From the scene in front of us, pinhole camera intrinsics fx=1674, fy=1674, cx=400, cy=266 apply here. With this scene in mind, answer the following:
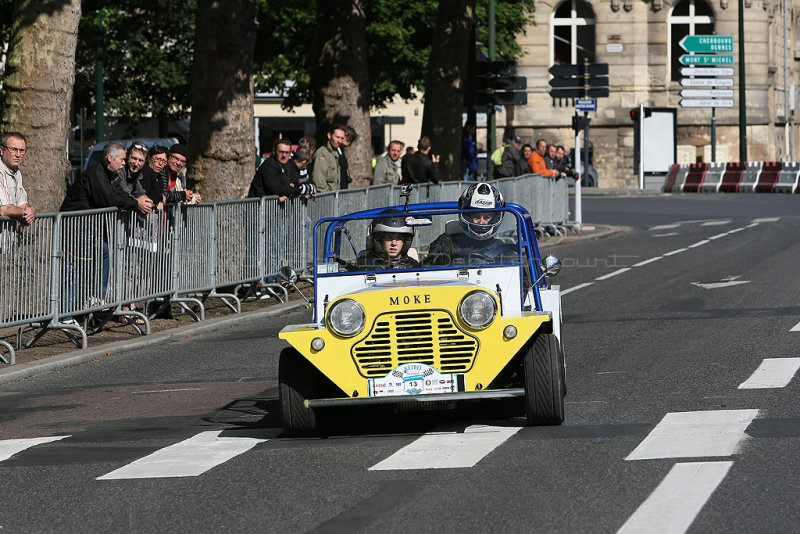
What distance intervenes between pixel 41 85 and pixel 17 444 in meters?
7.65

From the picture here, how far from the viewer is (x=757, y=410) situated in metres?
10.1

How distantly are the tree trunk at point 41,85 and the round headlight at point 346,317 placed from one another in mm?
8096

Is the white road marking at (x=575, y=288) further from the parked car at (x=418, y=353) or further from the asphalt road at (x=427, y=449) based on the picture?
the parked car at (x=418, y=353)

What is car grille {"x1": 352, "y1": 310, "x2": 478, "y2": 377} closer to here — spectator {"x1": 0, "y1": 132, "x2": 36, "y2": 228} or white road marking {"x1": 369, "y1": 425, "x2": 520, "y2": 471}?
white road marking {"x1": 369, "y1": 425, "x2": 520, "y2": 471}

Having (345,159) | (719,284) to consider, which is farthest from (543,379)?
(345,159)

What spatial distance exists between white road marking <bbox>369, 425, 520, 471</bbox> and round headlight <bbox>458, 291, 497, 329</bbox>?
2.13 feet

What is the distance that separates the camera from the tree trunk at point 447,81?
3353 centimetres

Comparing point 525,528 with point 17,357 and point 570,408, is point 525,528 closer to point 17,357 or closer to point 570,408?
point 570,408

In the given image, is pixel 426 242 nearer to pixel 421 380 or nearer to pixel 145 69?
pixel 421 380

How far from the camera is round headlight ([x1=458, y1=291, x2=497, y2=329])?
9.59 m

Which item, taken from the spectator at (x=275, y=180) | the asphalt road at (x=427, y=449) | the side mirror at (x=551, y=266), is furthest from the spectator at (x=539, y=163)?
the side mirror at (x=551, y=266)

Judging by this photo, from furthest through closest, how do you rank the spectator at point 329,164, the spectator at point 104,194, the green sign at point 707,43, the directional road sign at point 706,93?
1. the green sign at point 707,43
2. the directional road sign at point 706,93
3. the spectator at point 329,164
4. the spectator at point 104,194

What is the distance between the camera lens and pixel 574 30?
208 ft

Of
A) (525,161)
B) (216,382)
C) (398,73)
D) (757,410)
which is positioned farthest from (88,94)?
(757,410)
